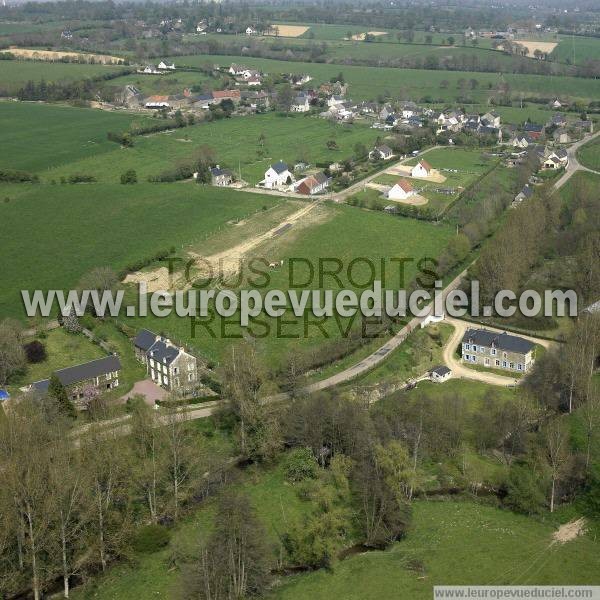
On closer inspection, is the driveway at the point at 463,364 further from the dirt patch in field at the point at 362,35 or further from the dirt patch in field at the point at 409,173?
the dirt patch in field at the point at 362,35

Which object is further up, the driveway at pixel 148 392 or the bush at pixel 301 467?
the driveway at pixel 148 392

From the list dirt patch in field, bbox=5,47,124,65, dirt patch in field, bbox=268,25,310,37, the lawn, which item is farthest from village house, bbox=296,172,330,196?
dirt patch in field, bbox=268,25,310,37

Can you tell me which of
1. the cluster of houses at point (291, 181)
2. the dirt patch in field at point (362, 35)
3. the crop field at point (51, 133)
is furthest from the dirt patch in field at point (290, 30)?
the cluster of houses at point (291, 181)

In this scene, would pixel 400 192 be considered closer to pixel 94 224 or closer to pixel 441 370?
pixel 94 224

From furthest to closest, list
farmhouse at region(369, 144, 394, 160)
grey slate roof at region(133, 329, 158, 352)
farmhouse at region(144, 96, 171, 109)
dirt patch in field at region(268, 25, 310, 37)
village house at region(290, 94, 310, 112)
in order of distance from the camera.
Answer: dirt patch in field at region(268, 25, 310, 37) < village house at region(290, 94, 310, 112) < farmhouse at region(144, 96, 171, 109) < farmhouse at region(369, 144, 394, 160) < grey slate roof at region(133, 329, 158, 352)

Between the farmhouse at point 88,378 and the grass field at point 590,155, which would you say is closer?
the farmhouse at point 88,378

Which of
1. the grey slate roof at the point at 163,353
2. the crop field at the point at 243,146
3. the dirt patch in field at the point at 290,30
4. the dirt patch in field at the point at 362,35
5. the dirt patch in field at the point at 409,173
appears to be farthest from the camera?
the dirt patch in field at the point at 290,30

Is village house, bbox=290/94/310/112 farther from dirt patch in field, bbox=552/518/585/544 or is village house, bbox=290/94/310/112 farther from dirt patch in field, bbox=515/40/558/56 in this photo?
dirt patch in field, bbox=552/518/585/544
